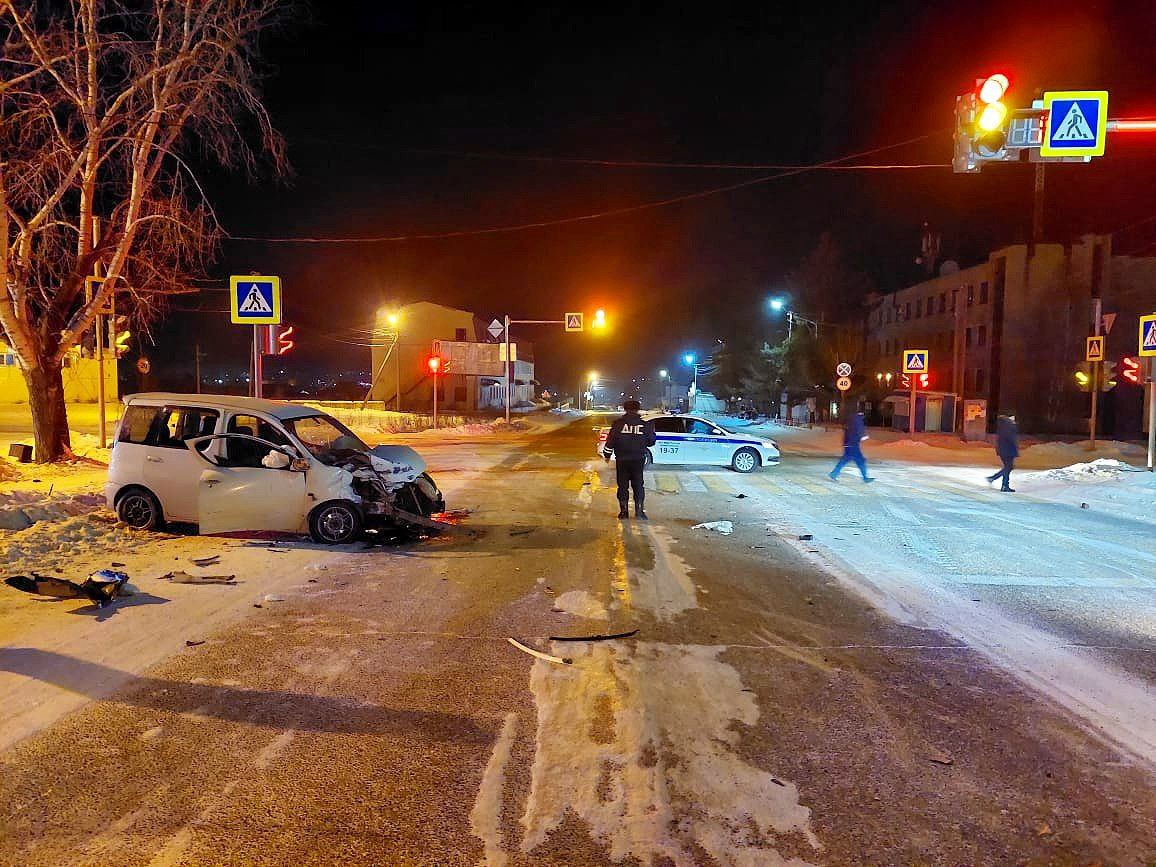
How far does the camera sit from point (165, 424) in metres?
9.12

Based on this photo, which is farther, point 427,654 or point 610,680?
point 427,654

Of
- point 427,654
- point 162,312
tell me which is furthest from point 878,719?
point 162,312

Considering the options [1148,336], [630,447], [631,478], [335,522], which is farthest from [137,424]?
[1148,336]

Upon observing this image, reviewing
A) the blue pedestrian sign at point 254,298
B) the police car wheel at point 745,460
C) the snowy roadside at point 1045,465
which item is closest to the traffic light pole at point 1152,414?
the snowy roadside at point 1045,465

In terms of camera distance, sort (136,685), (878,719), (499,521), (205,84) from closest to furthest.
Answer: (878,719) → (136,685) → (499,521) → (205,84)

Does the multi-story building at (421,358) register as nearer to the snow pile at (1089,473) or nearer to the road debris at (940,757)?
the snow pile at (1089,473)

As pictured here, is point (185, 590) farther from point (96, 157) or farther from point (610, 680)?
point (96, 157)

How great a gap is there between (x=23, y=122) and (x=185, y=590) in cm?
1115

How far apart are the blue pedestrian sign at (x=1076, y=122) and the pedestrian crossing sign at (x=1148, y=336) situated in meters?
7.18

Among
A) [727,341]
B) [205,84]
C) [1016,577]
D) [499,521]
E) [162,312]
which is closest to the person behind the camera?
[1016,577]

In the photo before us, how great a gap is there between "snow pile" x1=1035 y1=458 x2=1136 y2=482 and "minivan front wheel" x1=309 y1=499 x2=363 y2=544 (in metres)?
14.5

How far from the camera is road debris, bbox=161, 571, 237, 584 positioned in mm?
7137

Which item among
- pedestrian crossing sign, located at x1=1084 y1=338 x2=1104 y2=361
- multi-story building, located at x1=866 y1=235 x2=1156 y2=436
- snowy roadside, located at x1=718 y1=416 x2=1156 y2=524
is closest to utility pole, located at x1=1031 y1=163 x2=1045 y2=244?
multi-story building, located at x1=866 y1=235 x2=1156 y2=436

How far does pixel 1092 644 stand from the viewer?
18.6 ft
